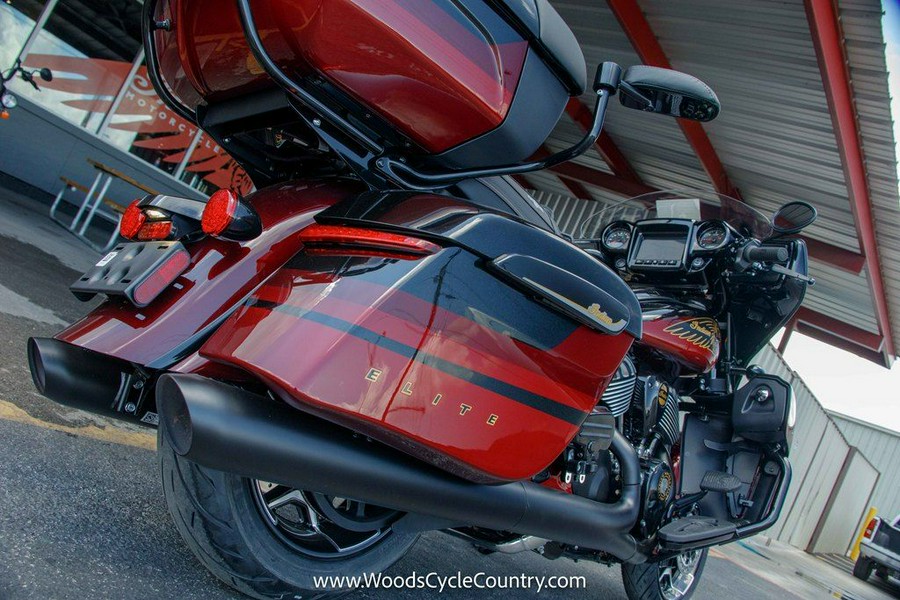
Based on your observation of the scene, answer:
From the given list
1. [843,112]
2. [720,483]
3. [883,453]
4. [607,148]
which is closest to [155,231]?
[720,483]

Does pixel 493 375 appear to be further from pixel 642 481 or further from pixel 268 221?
pixel 642 481

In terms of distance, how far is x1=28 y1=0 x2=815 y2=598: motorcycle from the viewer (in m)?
1.16

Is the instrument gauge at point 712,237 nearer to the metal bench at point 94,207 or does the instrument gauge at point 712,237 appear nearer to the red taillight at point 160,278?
the red taillight at point 160,278

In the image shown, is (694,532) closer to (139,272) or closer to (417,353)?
(417,353)

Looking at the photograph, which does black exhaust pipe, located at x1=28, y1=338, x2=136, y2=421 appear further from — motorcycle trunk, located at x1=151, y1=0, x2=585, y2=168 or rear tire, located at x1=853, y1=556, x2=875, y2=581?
rear tire, located at x1=853, y1=556, x2=875, y2=581

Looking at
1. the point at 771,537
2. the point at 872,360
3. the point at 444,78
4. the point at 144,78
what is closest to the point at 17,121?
the point at 144,78

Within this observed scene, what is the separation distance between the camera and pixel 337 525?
152 centimetres

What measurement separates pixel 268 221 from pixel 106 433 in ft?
4.15

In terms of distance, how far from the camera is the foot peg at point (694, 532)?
2064 mm

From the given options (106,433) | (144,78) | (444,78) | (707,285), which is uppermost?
(144,78)

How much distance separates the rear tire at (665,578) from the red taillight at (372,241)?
1756mm

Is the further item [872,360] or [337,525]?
[872,360]

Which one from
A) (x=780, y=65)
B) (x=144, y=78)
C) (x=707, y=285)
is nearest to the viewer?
(x=707, y=285)

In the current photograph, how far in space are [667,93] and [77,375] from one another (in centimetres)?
140
